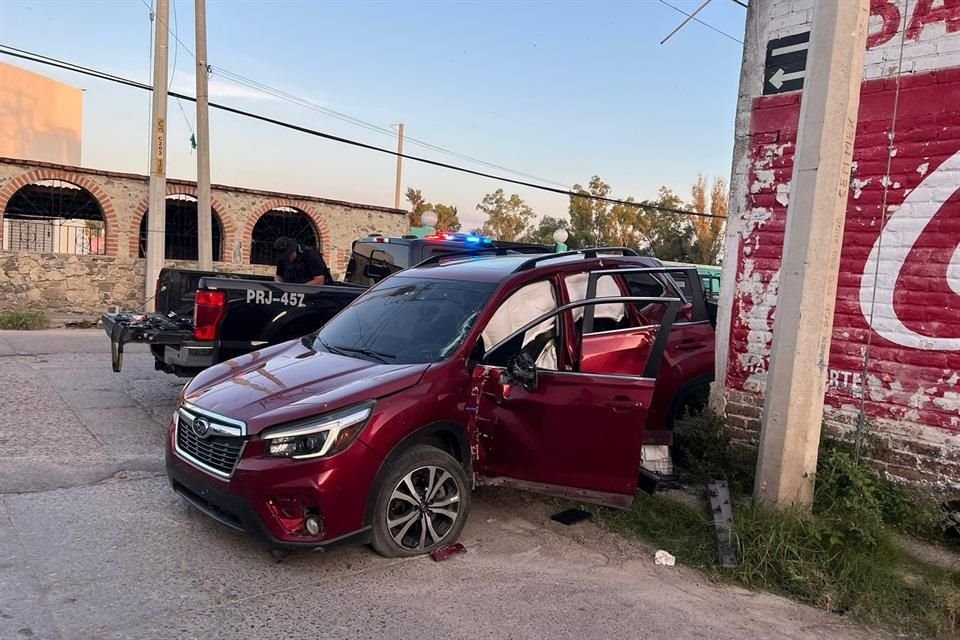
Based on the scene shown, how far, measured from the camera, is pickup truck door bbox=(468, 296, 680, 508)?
14.0 feet

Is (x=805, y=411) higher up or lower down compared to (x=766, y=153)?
lower down

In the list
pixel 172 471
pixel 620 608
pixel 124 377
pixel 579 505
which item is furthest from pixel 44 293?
pixel 620 608

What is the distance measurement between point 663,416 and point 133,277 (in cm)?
1383

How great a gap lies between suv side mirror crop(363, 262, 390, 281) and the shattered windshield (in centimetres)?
294

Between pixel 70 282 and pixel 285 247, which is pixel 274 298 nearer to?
pixel 285 247

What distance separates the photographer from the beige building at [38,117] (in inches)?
1316

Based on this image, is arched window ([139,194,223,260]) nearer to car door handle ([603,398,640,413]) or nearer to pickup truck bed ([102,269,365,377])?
pickup truck bed ([102,269,365,377])

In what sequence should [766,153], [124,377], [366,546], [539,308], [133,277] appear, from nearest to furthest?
[366,546] → [539,308] → [766,153] → [124,377] → [133,277]

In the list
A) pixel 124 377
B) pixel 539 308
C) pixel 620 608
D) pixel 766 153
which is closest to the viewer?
pixel 620 608

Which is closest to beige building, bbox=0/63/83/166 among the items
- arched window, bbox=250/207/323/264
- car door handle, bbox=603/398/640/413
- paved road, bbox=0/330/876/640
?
arched window, bbox=250/207/323/264

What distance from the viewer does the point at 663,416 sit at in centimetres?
598

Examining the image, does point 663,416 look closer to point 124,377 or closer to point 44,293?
point 124,377

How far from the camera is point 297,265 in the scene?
333 inches

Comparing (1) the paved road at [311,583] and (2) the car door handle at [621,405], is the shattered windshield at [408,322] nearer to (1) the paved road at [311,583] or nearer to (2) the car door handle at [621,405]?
(2) the car door handle at [621,405]
